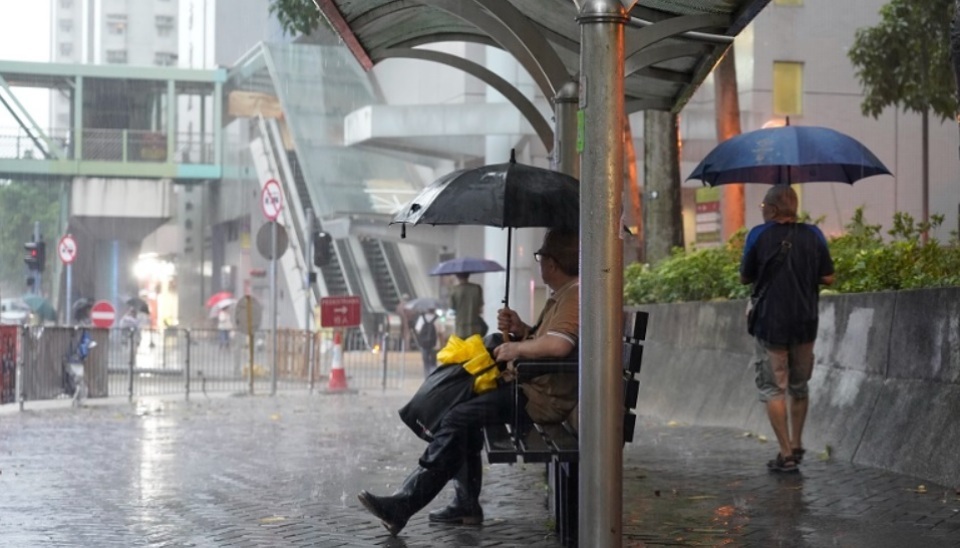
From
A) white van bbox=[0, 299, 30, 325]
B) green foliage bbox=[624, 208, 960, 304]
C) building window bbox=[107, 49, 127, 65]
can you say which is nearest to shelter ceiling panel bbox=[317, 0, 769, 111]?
green foliage bbox=[624, 208, 960, 304]

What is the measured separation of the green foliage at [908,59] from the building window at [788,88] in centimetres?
1504

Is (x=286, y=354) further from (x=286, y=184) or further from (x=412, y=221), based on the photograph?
(x=286, y=184)

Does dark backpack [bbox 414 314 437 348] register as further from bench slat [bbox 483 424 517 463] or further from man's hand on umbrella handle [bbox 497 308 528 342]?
bench slat [bbox 483 424 517 463]

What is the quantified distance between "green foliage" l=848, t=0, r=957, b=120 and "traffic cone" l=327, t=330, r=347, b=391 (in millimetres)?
10269

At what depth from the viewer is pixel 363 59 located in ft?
39.7

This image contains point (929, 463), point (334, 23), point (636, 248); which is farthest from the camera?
point (636, 248)

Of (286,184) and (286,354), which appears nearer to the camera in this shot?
(286,354)

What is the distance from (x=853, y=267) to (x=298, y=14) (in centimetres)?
946

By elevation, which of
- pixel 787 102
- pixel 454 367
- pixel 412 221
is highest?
pixel 787 102

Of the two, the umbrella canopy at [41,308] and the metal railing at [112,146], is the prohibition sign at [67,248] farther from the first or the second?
the metal railing at [112,146]

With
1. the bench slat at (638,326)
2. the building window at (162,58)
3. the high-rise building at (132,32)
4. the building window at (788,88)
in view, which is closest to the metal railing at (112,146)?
the building window at (788,88)

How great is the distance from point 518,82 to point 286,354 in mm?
15487

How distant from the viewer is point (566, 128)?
945cm

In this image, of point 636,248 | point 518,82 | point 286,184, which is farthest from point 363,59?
point 286,184
